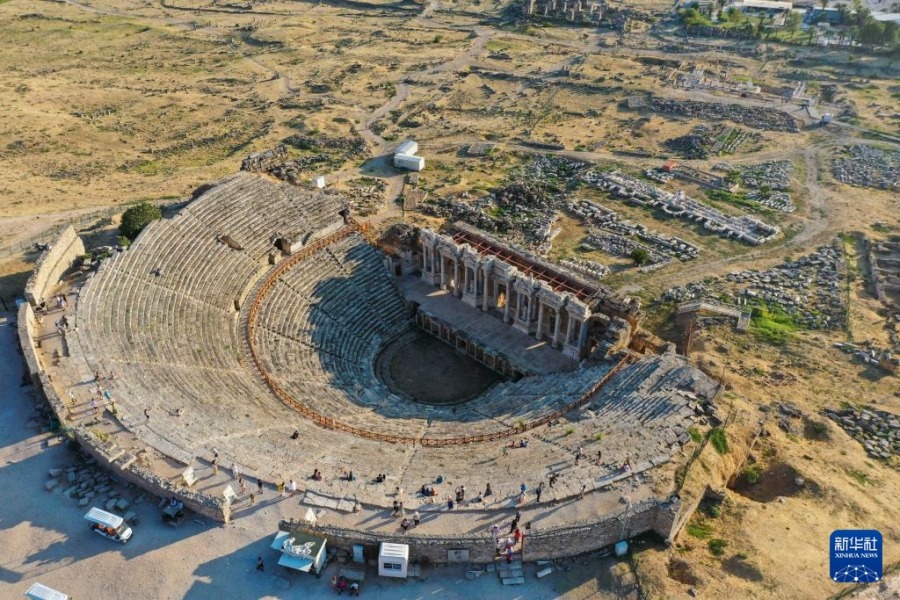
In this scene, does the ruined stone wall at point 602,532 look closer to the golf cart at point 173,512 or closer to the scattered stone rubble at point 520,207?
the golf cart at point 173,512

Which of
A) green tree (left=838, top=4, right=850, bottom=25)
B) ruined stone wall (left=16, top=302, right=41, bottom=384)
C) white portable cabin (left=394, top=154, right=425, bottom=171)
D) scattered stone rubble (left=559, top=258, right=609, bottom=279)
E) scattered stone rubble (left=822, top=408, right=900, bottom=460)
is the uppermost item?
green tree (left=838, top=4, right=850, bottom=25)

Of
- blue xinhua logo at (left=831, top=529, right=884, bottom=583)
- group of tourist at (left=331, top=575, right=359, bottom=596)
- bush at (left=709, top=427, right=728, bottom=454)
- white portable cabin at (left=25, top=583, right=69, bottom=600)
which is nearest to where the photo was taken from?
white portable cabin at (left=25, top=583, right=69, bottom=600)

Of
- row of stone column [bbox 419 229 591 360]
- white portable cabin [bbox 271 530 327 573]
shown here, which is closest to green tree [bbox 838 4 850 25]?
row of stone column [bbox 419 229 591 360]

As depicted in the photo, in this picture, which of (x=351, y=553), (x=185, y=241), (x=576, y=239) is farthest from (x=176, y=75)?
(x=351, y=553)

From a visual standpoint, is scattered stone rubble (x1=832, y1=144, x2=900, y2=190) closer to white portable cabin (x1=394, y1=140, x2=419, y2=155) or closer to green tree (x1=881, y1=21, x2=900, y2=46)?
white portable cabin (x1=394, y1=140, x2=419, y2=155)

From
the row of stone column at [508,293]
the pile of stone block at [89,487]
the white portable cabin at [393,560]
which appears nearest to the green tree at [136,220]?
the row of stone column at [508,293]

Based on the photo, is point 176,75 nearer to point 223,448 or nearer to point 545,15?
point 545,15

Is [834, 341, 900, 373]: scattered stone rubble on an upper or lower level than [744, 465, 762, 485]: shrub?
upper
